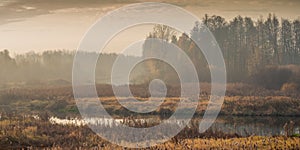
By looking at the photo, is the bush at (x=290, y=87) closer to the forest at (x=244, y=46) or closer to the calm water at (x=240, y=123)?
the forest at (x=244, y=46)

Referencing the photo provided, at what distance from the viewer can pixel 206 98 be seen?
43.2m

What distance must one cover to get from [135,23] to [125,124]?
36.7 ft

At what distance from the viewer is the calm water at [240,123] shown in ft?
86.1

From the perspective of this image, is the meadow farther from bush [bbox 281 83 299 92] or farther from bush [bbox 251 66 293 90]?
bush [bbox 251 66 293 90]

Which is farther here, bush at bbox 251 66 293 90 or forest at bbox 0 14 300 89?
forest at bbox 0 14 300 89

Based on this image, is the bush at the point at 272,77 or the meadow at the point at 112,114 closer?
the meadow at the point at 112,114

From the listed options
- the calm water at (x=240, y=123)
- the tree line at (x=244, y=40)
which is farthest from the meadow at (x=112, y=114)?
the tree line at (x=244, y=40)

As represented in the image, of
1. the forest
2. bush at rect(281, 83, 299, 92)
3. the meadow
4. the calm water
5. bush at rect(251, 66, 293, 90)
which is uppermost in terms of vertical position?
the forest

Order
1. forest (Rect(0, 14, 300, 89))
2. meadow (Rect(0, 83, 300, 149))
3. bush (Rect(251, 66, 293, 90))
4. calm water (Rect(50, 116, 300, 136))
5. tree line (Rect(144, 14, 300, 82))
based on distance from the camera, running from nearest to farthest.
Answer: meadow (Rect(0, 83, 300, 149))
calm water (Rect(50, 116, 300, 136))
bush (Rect(251, 66, 293, 90))
forest (Rect(0, 14, 300, 89))
tree line (Rect(144, 14, 300, 82))

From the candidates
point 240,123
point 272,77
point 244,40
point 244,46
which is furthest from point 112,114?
point 244,40

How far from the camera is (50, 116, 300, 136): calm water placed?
26.2 meters

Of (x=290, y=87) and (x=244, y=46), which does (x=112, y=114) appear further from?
(x=244, y=46)

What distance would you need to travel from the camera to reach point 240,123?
101 ft

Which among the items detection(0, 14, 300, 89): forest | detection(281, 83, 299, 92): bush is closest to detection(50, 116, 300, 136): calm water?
detection(281, 83, 299, 92): bush
